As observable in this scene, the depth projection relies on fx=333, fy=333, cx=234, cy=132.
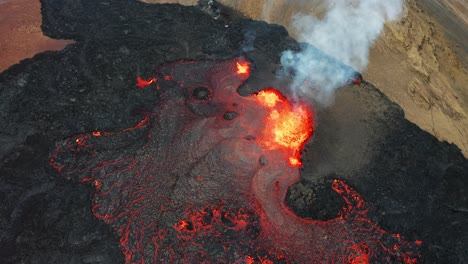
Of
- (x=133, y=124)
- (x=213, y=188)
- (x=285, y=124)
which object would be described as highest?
(x=285, y=124)

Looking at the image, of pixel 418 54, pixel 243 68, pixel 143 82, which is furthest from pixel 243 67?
pixel 418 54

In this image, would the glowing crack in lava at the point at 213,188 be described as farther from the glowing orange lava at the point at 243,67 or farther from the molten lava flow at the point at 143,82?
the glowing orange lava at the point at 243,67

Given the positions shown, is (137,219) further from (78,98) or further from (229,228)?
(78,98)

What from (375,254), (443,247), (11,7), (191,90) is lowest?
(11,7)

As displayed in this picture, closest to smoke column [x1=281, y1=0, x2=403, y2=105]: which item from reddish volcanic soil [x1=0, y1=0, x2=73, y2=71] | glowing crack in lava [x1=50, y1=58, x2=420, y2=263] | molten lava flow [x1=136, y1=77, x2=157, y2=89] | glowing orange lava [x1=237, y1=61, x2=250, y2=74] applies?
glowing orange lava [x1=237, y1=61, x2=250, y2=74]

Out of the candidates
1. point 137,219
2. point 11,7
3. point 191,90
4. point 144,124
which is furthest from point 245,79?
point 11,7

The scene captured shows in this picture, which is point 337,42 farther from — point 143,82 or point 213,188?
point 213,188
